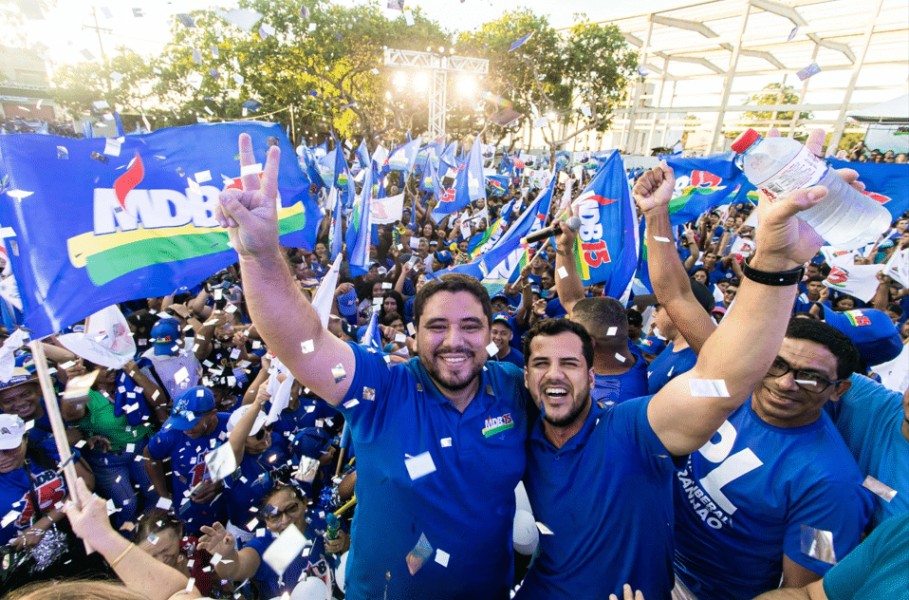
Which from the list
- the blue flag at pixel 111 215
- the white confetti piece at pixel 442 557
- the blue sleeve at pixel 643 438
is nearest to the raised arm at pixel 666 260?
the blue sleeve at pixel 643 438

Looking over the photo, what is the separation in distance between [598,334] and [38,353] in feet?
9.84

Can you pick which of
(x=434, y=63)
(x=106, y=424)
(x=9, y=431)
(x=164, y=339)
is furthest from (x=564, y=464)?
(x=434, y=63)

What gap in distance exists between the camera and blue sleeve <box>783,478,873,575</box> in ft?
5.08

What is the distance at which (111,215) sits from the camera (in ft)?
9.11

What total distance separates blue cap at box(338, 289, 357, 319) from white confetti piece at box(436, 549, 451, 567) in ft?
13.7

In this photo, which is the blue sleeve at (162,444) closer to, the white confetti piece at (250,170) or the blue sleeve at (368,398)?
the blue sleeve at (368,398)

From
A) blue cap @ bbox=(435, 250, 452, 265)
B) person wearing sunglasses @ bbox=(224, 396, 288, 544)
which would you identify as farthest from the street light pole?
person wearing sunglasses @ bbox=(224, 396, 288, 544)

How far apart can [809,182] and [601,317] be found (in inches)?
61.4

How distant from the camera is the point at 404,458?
5.62ft

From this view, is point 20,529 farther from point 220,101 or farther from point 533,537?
point 220,101

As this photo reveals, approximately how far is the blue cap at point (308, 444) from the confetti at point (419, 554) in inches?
78.1

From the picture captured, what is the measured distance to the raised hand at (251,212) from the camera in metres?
1.46

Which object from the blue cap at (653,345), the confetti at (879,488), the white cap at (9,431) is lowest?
the blue cap at (653,345)

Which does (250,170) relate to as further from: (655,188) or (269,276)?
(655,188)
